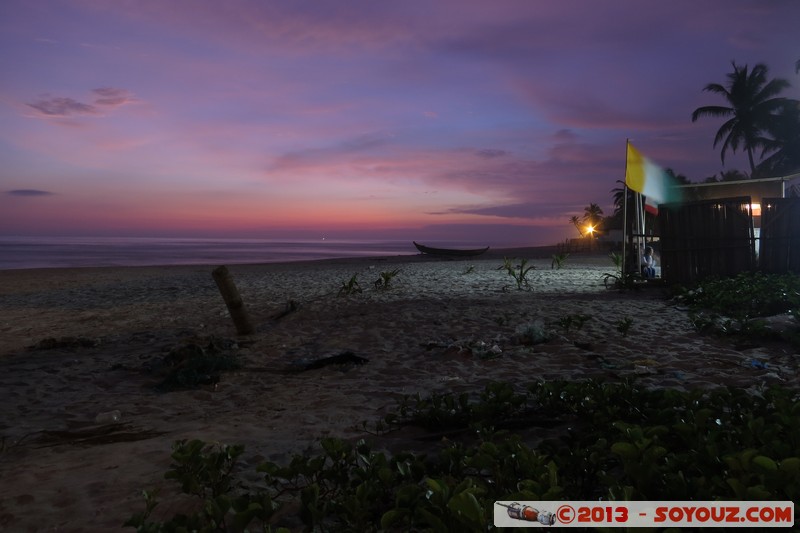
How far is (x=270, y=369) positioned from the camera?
5.32 meters

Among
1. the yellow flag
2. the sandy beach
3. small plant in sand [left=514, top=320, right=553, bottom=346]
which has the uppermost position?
the yellow flag

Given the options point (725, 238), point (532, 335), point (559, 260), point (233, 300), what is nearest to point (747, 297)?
point (725, 238)

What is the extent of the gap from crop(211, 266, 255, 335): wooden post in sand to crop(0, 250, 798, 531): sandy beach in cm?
22

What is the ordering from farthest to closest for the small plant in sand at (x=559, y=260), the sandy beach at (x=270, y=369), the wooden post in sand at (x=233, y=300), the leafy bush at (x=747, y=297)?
1. the small plant in sand at (x=559, y=260)
2. the wooden post in sand at (x=233, y=300)
3. the leafy bush at (x=747, y=297)
4. the sandy beach at (x=270, y=369)

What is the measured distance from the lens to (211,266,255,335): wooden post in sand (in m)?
6.83

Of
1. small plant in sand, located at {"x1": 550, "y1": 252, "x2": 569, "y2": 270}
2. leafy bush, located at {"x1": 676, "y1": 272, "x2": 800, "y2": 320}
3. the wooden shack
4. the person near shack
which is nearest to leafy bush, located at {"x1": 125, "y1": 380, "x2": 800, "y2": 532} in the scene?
leafy bush, located at {"x1": 676, "y1": 272, "x2": 800, "y2": 320}

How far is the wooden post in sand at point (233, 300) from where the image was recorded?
6828 millimetres

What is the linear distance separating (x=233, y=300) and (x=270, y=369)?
1.89 metres

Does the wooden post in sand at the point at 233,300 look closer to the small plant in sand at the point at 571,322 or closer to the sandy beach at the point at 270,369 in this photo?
the sandy beach at the point at 270,369

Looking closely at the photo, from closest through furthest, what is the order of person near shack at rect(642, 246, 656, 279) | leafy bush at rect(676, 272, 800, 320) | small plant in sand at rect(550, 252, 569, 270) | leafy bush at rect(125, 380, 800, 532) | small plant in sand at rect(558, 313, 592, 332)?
leafy bush at rect(125, 380, 800, 532), small plant in sand at rect(558, 313, 592, 332), leafy bush at rect(676, 272, 800, 320), person near shack at rect(642, 246, 656, 279), small plant in sand at rect(550, 252, 569, 270)

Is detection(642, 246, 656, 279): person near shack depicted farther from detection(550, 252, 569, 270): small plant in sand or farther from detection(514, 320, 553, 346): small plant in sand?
detection(514, 320, 553, 346): small plant in sand

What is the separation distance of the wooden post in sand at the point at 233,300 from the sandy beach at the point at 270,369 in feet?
0.73

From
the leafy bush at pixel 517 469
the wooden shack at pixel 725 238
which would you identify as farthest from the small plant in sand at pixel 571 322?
the wooden shack at pixel 725 238

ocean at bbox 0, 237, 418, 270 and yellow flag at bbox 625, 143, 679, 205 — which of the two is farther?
ocean at bbox 0, 237, 418, 270
